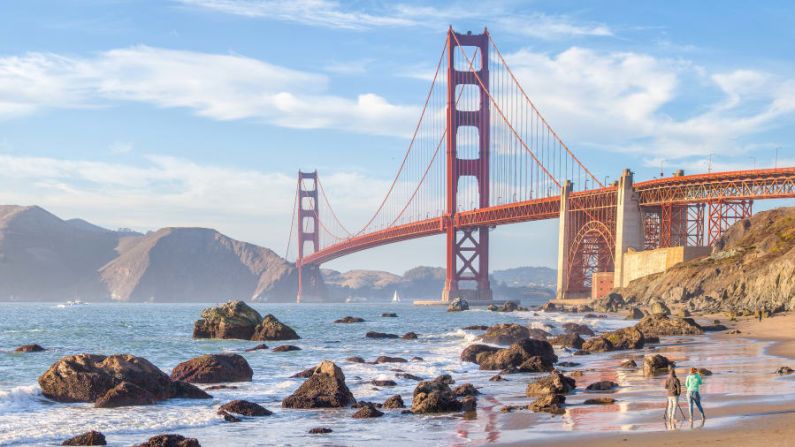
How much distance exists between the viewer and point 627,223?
87.2 meters

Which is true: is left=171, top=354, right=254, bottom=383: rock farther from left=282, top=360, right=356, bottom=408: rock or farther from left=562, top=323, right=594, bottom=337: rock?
left=562, top=323, right=594, bottom=337: rock

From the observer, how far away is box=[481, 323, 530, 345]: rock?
128 feet

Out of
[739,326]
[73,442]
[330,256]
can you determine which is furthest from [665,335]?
[330,256]

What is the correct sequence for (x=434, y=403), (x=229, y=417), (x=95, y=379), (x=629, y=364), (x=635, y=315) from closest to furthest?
(x=229, y=417)
(x=434, y=403)
(x=95, y=379)
(x=629, y=364)
(x=635, y=315)

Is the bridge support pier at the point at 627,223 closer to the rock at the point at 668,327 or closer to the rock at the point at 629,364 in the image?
the rock at the point at 668,327

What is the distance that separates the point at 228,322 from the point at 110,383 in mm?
26106

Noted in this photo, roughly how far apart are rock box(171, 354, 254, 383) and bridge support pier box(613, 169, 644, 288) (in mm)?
66251

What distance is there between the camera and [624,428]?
14.9 metres

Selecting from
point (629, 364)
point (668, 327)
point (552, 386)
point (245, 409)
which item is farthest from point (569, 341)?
point (245, 409)

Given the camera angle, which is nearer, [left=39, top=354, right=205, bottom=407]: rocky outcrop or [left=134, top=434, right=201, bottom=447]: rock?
[left=134, top=434, right=201, bottom=447]: rock

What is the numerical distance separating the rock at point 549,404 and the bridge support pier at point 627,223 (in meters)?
71.0

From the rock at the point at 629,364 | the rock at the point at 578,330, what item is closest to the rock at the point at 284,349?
the rock at the point at 578,330

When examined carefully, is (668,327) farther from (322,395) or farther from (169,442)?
(169,442)

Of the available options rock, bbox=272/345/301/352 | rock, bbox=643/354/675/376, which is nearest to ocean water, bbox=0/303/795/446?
rock, bbox=643/354/675/376
